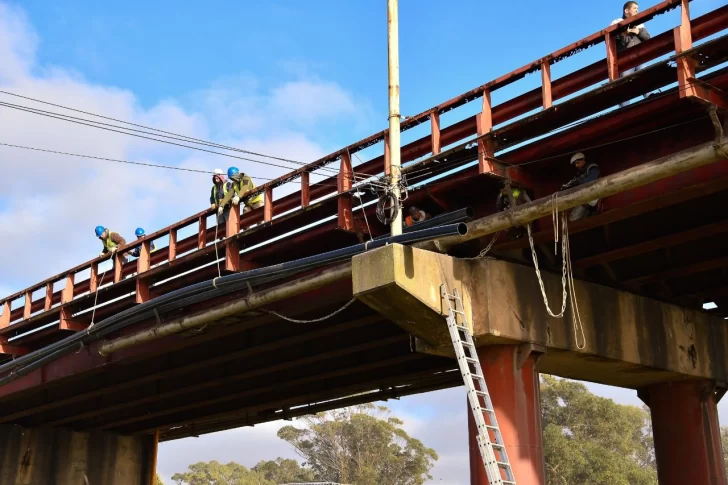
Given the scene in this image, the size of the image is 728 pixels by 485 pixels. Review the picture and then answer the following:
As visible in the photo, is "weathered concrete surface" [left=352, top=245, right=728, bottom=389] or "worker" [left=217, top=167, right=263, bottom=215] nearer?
"weathered concrete surface" [left=352, top=245, right=728, bottom=389]

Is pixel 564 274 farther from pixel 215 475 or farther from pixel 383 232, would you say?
pixel 215 475

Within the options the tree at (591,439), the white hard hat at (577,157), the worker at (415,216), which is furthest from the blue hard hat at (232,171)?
the tree at (591,439)

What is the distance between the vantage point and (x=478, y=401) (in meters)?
13.3

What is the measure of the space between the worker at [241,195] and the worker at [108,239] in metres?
7.15

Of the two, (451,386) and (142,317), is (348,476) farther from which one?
(142,317)

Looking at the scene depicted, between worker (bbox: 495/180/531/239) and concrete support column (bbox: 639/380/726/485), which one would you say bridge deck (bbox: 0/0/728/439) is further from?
concrete support column (bbox: 639/380/726/485)

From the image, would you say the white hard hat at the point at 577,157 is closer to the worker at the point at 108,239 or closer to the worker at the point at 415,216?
the worker at the point at 415,216

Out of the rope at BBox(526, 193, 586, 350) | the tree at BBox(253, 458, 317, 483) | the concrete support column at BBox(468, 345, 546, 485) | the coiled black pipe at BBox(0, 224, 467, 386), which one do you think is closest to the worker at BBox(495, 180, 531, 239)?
the rope at BBox(526, 193, 586, 350)

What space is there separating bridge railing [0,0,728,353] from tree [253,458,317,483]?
79.7m

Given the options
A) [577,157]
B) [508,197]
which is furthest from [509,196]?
[577,157]

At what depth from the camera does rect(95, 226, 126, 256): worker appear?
2572 centimetres

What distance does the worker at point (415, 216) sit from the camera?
1595cm

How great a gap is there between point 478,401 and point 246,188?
8120 mm

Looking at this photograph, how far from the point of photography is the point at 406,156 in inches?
623
